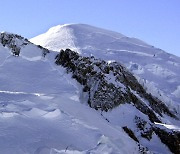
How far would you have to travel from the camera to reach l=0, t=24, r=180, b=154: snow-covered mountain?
11.0 m

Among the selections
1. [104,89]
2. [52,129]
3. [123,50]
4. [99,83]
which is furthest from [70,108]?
[123,50]

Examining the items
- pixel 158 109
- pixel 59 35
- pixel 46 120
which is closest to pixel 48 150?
Result: pixel 46 120

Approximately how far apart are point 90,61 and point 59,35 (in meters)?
84.2

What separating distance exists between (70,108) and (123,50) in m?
87.0

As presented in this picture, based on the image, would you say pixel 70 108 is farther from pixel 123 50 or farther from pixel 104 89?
pixel 123 50

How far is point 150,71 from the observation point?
85.4 m

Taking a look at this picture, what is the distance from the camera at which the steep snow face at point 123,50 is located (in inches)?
3211

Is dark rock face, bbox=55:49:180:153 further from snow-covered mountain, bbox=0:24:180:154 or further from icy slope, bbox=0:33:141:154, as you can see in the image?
icy slope, bbox=0:33:141:154

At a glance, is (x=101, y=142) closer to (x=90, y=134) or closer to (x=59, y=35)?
(x=90, y=134)

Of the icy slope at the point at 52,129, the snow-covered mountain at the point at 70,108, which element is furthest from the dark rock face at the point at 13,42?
the icy slope at the point at 52,129

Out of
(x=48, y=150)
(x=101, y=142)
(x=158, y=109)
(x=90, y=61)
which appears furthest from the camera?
(x=158, y=109)

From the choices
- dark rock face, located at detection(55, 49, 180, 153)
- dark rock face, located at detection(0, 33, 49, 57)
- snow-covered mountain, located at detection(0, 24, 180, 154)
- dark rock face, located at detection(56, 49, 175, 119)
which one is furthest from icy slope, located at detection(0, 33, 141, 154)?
dark rock face, located at detection(0, 33, 49, 57)

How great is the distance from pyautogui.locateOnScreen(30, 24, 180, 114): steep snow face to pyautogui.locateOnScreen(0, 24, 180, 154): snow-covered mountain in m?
39.9

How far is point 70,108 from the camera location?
1521 cm
